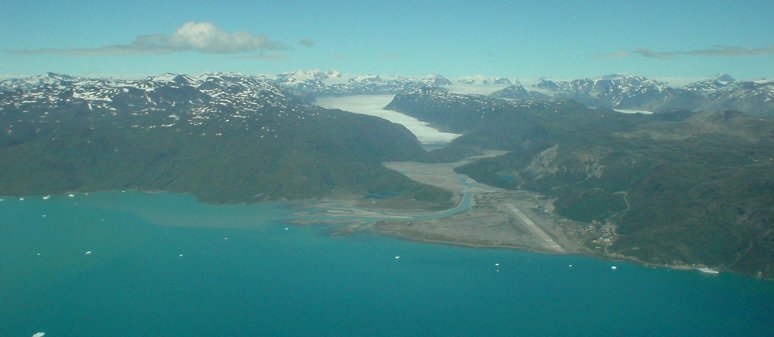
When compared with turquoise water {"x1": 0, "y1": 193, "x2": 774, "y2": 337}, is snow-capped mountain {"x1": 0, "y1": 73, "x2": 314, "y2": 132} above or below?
above

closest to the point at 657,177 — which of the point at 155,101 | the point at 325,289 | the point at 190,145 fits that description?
the point at 325,289

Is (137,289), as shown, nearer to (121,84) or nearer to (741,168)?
(741,168)

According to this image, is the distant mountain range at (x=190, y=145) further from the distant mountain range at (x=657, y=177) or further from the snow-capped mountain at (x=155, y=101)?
the distant mountain range at (x=657, y=177)

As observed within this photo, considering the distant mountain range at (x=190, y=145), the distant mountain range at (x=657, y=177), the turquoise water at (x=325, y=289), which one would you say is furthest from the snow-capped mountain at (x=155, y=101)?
the turquoise water at (x=325, y=289)

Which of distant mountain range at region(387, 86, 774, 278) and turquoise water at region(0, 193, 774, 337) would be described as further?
distant mountain range at region(387, 86, 774, 278)

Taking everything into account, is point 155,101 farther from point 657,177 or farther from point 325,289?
point 657,177

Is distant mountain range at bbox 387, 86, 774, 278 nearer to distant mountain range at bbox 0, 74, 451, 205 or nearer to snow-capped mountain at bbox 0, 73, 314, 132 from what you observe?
distant mountain range at bbox 0, 74, 451, 205

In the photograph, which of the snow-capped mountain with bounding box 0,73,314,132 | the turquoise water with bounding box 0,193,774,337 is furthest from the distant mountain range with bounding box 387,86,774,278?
the snow-capped mountain with bounding box 0,73,314,132
